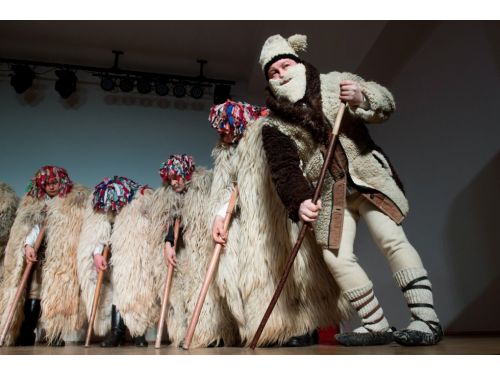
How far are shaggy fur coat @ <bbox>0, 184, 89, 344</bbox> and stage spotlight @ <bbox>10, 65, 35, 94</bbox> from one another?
63.9 inches

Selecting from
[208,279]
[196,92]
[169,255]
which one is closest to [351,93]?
[208,279]

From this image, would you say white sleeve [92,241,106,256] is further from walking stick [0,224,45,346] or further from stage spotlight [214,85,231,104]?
stage spotlight [214,85,231,104]

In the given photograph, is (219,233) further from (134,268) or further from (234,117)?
(134,268)

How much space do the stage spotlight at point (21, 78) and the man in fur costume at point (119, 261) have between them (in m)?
1.93

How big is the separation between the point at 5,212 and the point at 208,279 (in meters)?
1.84

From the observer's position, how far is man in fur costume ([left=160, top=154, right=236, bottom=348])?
2.09 meters

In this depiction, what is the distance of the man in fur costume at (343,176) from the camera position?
5.04 ft

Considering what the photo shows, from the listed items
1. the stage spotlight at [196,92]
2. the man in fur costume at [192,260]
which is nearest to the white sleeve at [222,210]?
the man in fur costume at [192,260]

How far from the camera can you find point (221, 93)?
412 cm

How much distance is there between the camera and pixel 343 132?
173 cm

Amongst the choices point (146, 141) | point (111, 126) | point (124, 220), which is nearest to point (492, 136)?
point (124, 220)

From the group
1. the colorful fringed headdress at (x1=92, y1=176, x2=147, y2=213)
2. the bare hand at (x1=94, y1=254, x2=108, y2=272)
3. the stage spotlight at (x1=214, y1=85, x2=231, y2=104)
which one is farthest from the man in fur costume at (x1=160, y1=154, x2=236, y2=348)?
the stage spotlight at (x1=214, y1=85, x2=231, y2=104)

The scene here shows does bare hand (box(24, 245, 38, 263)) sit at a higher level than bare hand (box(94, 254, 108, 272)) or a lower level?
higher

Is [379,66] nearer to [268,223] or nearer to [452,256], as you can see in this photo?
[452,256]
